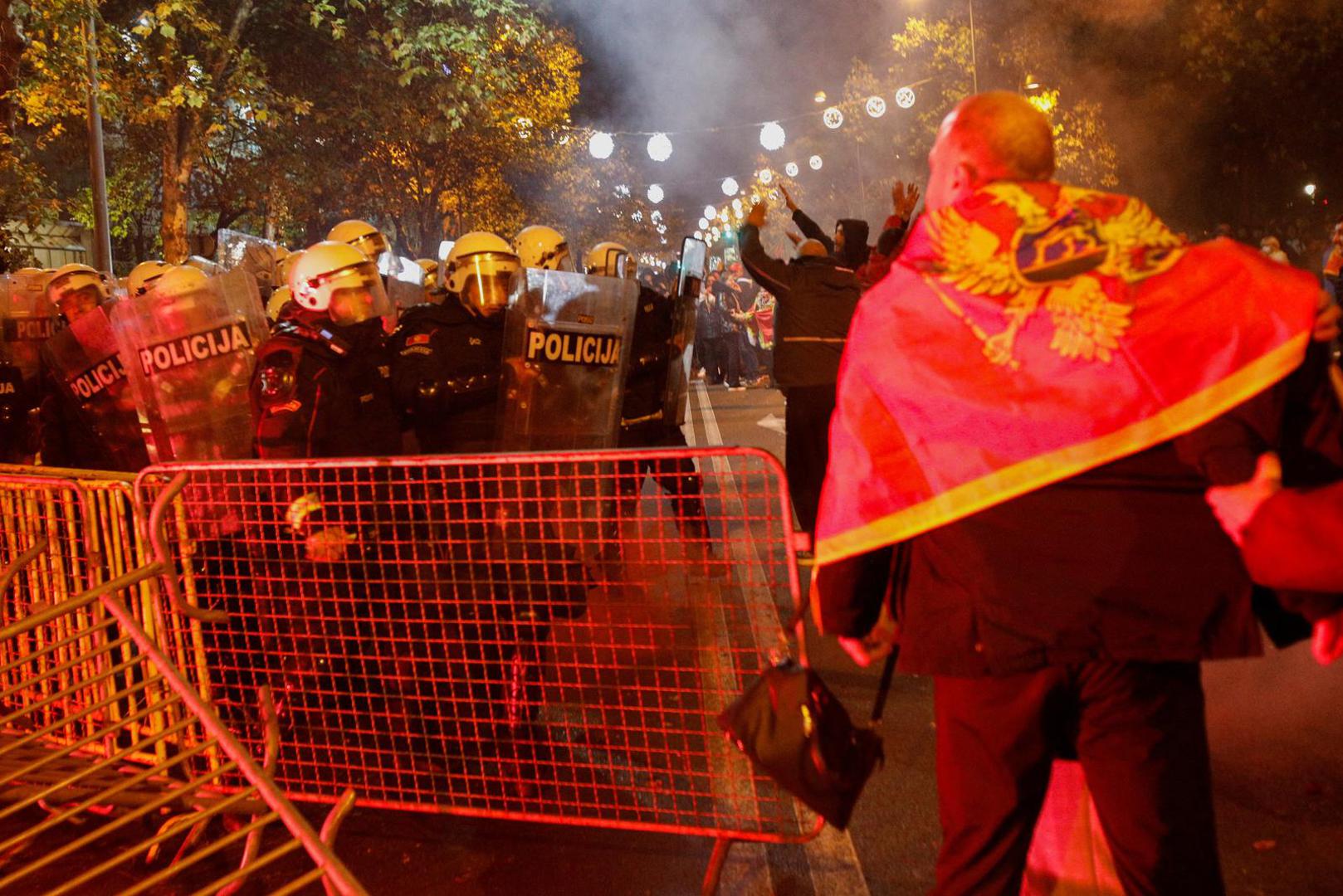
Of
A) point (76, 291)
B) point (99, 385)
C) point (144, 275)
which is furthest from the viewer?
point (144, 275)

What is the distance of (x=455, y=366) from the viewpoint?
4887 millimetres

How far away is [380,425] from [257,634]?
3.48ft

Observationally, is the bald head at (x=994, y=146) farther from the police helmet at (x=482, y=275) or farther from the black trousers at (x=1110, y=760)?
the police helmet at (x=482, y=275)

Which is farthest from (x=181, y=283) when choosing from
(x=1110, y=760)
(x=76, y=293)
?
(x=1110, y=760)

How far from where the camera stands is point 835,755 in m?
2.45

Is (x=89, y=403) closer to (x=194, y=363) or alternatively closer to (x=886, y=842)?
(x=194, y=363)

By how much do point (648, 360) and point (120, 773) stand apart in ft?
10.9

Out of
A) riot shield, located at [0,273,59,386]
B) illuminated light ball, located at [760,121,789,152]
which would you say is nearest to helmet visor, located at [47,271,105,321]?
riot shield, located at [0,273,59,386]

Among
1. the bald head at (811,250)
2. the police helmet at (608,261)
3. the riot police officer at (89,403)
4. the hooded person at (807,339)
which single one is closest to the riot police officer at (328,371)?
the riot police officer at (89,403)

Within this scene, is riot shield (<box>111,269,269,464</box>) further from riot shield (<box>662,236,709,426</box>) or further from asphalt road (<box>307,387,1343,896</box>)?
riot shield (<box>662,236,709,426</box>)

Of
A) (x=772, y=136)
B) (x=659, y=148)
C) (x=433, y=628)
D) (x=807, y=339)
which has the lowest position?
(x=433, y=628)

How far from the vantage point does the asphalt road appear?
3564 millimetres

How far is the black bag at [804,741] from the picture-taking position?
243 cm

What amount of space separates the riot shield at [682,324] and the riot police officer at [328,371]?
1760 mm
